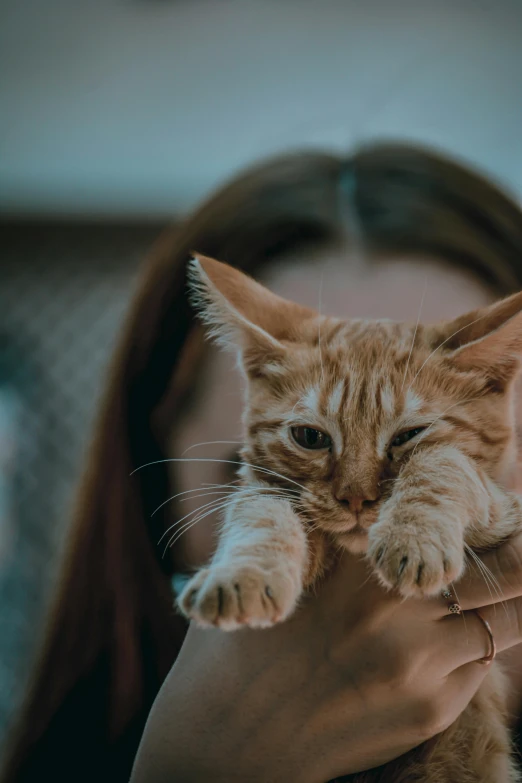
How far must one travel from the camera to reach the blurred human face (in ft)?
2.26

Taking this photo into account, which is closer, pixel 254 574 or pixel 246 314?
pixel 254 574

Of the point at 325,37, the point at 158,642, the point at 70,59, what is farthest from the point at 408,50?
the point at 158,642

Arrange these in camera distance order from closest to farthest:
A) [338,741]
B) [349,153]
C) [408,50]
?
[338,741], [349,153], [408,50]

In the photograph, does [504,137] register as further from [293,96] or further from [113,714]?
[113,714]

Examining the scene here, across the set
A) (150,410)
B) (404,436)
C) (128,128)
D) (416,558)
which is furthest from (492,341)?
(128,128)

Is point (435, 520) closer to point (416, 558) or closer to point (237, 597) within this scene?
point (416, 558)

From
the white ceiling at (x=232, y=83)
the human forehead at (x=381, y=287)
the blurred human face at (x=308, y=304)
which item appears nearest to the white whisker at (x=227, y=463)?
the blurred human face at (x=308, y=304)

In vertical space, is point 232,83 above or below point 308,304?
above

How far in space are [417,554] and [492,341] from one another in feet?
0.71

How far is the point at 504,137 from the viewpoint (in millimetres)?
983

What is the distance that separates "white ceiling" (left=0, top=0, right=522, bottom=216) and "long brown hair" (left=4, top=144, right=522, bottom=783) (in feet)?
0.60

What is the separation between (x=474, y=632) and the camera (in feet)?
1.81

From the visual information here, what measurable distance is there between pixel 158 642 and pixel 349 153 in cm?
76

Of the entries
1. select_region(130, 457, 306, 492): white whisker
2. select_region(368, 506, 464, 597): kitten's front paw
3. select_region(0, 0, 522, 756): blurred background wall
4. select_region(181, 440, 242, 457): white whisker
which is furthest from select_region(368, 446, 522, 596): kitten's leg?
select_region(0, 0, 522, 756): blurred background wall
